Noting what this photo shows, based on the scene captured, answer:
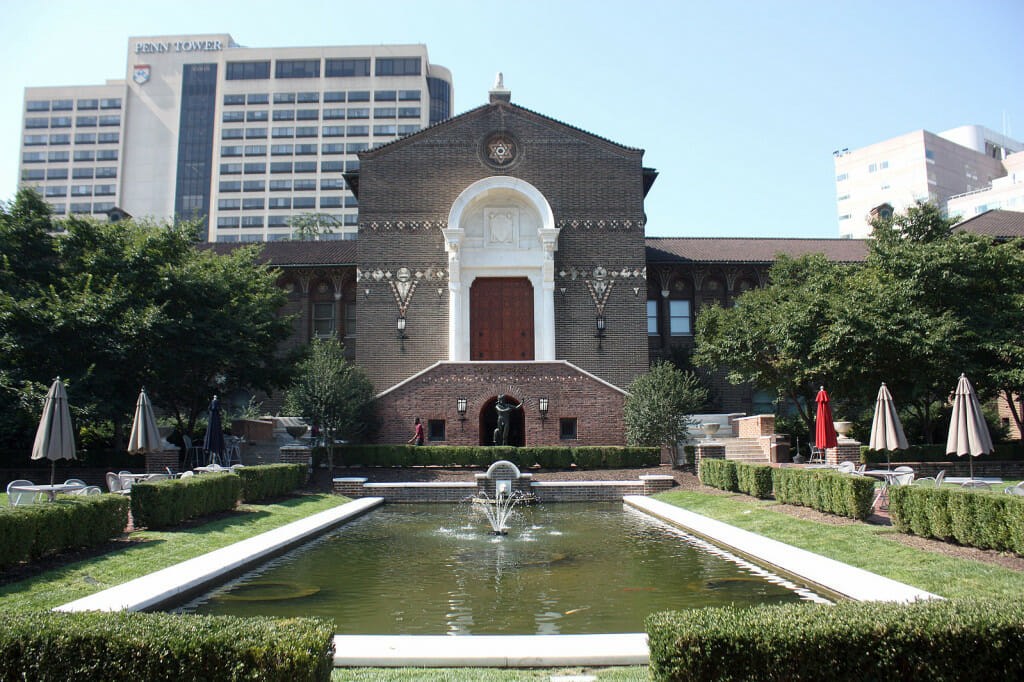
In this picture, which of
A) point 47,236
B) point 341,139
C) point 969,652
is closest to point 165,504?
point 969,652

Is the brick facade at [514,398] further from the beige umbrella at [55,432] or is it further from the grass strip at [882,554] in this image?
the beige umbrella at [55,432]

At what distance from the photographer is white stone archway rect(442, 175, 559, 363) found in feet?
100

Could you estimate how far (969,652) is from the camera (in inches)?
200

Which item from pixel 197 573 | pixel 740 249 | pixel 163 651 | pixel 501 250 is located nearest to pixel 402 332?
pixel 501 250

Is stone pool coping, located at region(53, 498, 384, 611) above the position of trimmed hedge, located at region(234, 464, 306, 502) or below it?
below

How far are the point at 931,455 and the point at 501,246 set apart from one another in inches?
699

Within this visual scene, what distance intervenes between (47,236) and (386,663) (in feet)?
80.2

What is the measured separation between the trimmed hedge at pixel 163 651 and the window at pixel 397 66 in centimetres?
10214

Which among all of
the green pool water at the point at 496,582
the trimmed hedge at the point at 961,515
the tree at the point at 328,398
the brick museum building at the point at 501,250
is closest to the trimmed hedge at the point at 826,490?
the trimmed hedge at the point at 961,515

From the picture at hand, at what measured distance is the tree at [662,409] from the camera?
25469 millimetres

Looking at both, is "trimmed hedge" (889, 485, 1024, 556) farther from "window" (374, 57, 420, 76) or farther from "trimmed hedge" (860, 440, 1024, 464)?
"window" (374, 57, 420, 76)

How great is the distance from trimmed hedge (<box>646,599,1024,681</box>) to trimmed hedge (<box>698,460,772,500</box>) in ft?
44.9

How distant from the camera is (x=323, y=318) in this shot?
36.1 meters

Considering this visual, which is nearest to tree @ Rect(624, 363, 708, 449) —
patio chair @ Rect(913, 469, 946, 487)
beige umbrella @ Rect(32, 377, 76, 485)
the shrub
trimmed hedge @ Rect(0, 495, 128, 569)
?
the shrub
